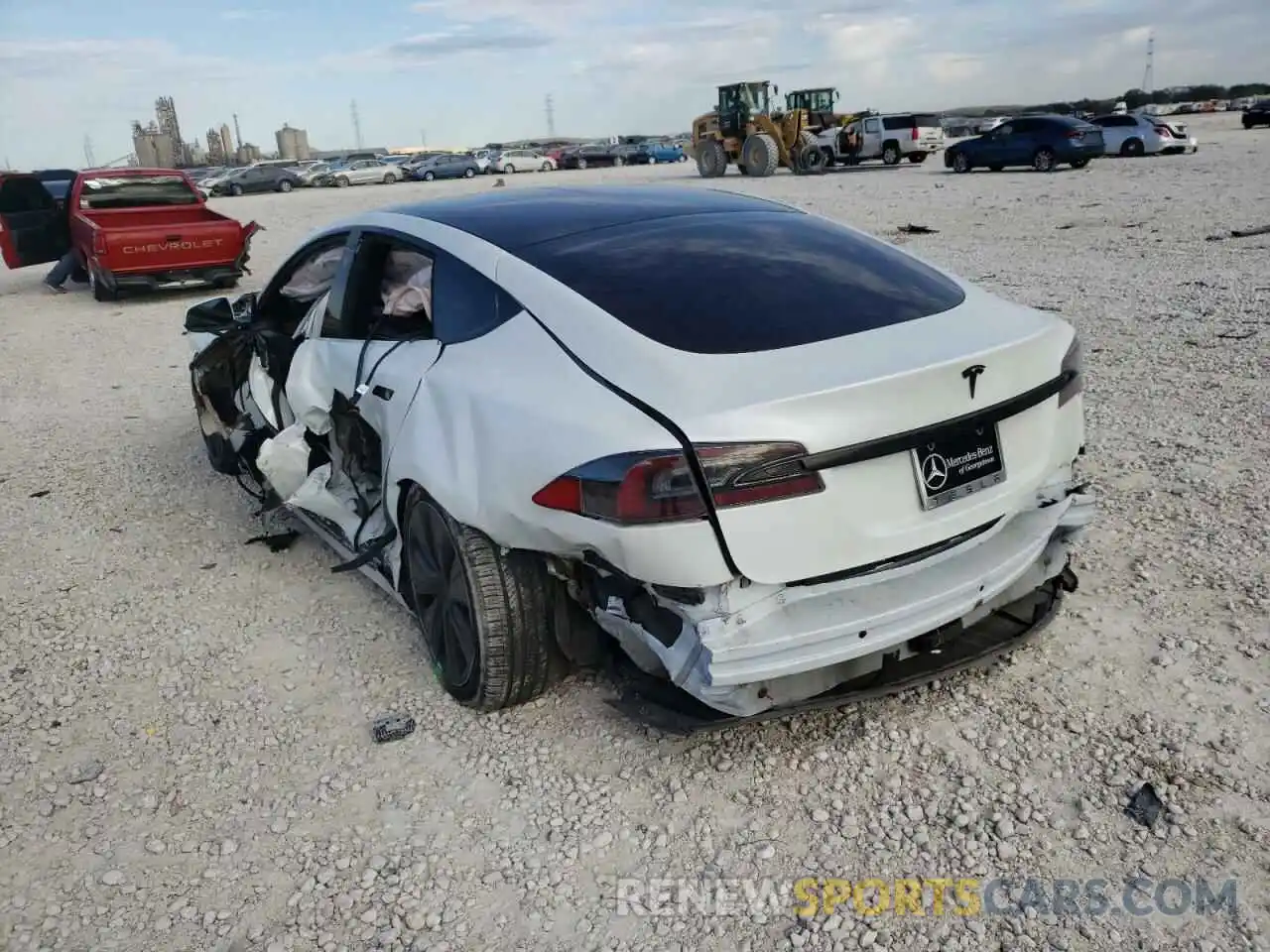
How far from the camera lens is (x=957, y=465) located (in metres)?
2.68

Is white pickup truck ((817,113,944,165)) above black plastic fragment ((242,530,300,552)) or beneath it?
above

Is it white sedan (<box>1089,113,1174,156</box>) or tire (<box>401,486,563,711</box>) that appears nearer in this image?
tire (<box>401,486,563,711</box>)

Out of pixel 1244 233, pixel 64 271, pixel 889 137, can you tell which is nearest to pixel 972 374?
pixel 1244 233

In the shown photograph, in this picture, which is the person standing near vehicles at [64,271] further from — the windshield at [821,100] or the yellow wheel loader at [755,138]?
the windshield at [821,100]

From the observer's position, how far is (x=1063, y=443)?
306 cm

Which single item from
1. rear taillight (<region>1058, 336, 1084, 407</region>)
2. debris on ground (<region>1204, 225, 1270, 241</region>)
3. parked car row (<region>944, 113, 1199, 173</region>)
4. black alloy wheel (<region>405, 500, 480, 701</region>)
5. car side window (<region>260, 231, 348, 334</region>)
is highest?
parked car row (<region>944, 113, 1199, 173</region>)

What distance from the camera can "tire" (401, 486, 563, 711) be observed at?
118 inches

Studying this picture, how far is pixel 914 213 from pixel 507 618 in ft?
52.9

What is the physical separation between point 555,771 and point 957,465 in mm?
1492

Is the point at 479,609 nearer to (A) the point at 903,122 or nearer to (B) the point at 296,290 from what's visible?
(B) the point at 296,290

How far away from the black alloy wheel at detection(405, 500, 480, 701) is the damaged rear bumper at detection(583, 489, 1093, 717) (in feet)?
1.75

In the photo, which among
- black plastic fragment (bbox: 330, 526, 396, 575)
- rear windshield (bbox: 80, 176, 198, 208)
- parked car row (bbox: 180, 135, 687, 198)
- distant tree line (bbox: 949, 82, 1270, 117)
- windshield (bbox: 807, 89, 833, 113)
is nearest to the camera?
black plastic fragment (bbox: 330, 526, 396, 575)

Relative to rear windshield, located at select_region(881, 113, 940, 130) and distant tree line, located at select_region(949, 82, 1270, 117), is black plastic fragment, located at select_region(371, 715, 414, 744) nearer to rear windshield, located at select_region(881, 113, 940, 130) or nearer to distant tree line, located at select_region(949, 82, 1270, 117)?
rear windshield, located at select_region(881, 113, 940, 130)

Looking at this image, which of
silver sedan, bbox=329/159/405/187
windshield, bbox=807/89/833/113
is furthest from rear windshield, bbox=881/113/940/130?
silver sedan, bbox=329/159/405/187
